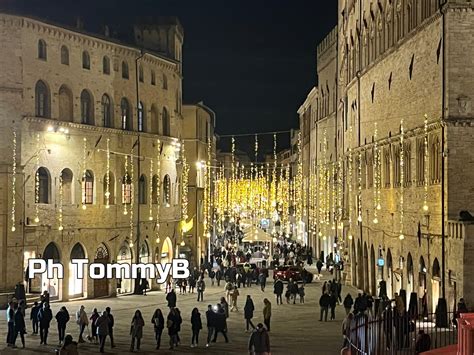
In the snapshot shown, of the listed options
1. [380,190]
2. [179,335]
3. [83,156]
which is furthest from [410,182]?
[83,156]

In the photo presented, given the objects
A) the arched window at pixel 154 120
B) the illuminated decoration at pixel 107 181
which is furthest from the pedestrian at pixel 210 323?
the arched window at pixel 154 120

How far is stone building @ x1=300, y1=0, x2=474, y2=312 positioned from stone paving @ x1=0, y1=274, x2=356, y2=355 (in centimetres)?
390

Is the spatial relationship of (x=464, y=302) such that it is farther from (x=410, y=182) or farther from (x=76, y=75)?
(x=76, y=75)

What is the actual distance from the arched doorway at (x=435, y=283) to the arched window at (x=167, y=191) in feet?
72.2

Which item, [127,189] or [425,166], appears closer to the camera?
[425,166]

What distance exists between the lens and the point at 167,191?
54.5 m

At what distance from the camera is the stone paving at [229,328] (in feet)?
97.8

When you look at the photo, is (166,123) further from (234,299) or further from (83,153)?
(234,299)

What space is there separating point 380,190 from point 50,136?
15352 mm

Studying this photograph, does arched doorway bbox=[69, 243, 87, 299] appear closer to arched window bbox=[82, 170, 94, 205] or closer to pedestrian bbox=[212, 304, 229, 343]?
arched window bbox=[82, 170, 94, 205]

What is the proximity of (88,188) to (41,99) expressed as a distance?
5281 millimetres

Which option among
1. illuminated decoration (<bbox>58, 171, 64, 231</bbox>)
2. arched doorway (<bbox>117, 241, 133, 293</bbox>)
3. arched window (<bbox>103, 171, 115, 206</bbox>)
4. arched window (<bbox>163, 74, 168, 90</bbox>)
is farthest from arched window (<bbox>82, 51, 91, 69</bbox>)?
arched doorway (<bbox>117, 241, 133, 293</bbox>)

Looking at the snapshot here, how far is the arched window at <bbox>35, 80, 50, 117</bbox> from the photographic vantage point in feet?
141

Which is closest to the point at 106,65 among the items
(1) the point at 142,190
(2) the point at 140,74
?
(2) the point at 140,74
